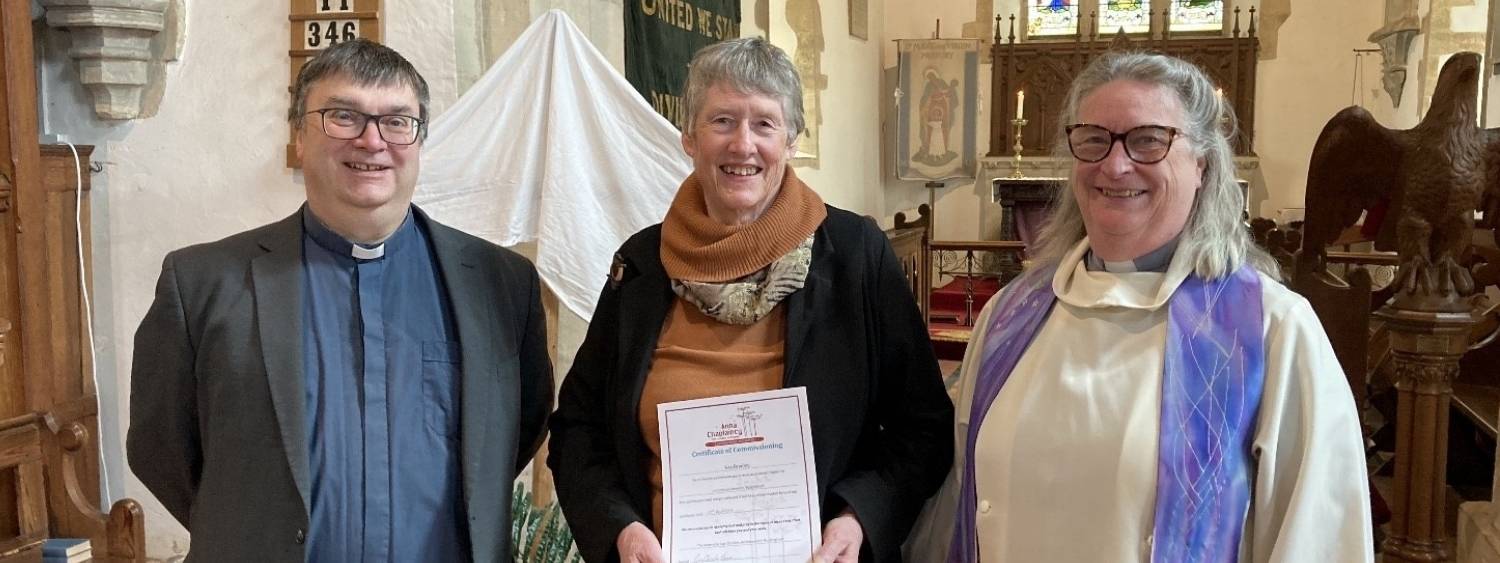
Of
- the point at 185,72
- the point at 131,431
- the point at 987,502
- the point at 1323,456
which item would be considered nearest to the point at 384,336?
the point at 131,431

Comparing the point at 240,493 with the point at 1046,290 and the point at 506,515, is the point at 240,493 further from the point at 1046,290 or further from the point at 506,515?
the point at 1046,290

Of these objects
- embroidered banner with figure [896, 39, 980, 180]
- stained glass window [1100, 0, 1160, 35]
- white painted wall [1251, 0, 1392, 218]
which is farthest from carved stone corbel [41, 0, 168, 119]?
white painted wall [1251, 0, 1392, 218]

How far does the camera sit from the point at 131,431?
165 centimetres

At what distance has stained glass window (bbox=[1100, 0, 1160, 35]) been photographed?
439 inches

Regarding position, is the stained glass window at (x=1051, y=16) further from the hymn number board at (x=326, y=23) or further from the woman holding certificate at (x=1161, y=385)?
the woman holding certificate at (x=1161, y=385)

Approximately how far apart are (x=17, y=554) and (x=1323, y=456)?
3.25 meters

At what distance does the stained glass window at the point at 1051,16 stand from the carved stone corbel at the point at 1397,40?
9.07ft

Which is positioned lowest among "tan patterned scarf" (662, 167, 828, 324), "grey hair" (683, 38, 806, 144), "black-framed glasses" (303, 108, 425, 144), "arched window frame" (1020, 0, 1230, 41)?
"tan patterned scarf" (662, 167, 828, 324)

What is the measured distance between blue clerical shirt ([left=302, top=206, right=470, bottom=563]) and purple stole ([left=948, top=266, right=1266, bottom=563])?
1015mm

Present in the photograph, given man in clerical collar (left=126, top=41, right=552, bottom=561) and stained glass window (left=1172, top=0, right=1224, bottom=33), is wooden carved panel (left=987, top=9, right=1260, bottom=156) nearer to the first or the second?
stained glass window (left=1172, top=0, right=1224, bottom=33)

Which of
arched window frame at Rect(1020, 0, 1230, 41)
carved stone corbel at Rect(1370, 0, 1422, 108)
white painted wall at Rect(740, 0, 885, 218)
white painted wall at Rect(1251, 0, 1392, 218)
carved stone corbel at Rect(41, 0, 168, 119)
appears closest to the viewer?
carved stone corbel at Rect(41, 0, 168, 119)

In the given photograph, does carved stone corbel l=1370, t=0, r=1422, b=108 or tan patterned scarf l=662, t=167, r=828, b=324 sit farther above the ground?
carved stone corbel l=1370, t=0, r=1422, b=108

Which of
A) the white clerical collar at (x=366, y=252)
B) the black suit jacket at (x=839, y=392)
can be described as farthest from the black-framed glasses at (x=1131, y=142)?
the white clerical collar at (x=366, y=252)

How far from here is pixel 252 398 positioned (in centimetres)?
157
